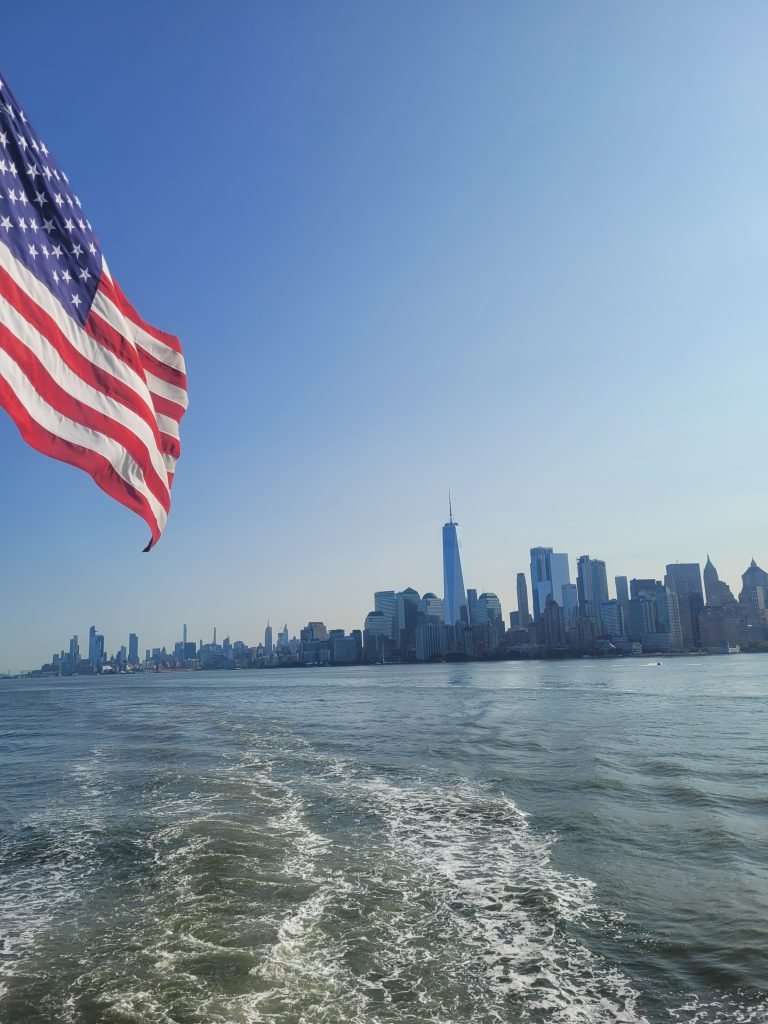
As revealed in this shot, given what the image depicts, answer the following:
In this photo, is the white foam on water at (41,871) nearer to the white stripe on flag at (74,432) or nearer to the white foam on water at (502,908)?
the white foam on water at (502,908)

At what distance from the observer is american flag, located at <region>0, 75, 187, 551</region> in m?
5.55

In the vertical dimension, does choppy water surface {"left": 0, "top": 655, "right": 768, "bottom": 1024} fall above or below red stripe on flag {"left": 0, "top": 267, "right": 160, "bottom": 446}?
below

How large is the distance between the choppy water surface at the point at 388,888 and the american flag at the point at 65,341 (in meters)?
6.29

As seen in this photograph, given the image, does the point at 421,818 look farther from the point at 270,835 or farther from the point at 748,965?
the point at 748,965

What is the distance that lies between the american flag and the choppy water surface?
629 cm

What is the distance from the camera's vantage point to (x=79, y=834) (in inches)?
628

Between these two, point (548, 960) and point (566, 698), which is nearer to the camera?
point (548, 960)

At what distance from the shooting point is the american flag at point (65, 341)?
5.55m

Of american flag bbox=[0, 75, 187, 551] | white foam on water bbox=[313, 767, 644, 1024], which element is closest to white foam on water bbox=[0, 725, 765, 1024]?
white foam on water bbox=[313, 767, 644, 1024]

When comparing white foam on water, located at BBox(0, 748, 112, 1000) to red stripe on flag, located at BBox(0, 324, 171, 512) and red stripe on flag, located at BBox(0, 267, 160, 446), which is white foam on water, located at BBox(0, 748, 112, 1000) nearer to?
red stripe on flag, located at BBox(0, 324, 171, 512)

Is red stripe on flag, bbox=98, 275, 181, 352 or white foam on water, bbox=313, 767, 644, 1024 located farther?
white foam on water, bbox=313, 767, 644, 1024

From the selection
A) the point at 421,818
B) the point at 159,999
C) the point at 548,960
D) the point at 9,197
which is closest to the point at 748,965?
the point at 548,960

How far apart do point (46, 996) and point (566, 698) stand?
55600 mm

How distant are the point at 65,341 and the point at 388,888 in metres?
10.6
